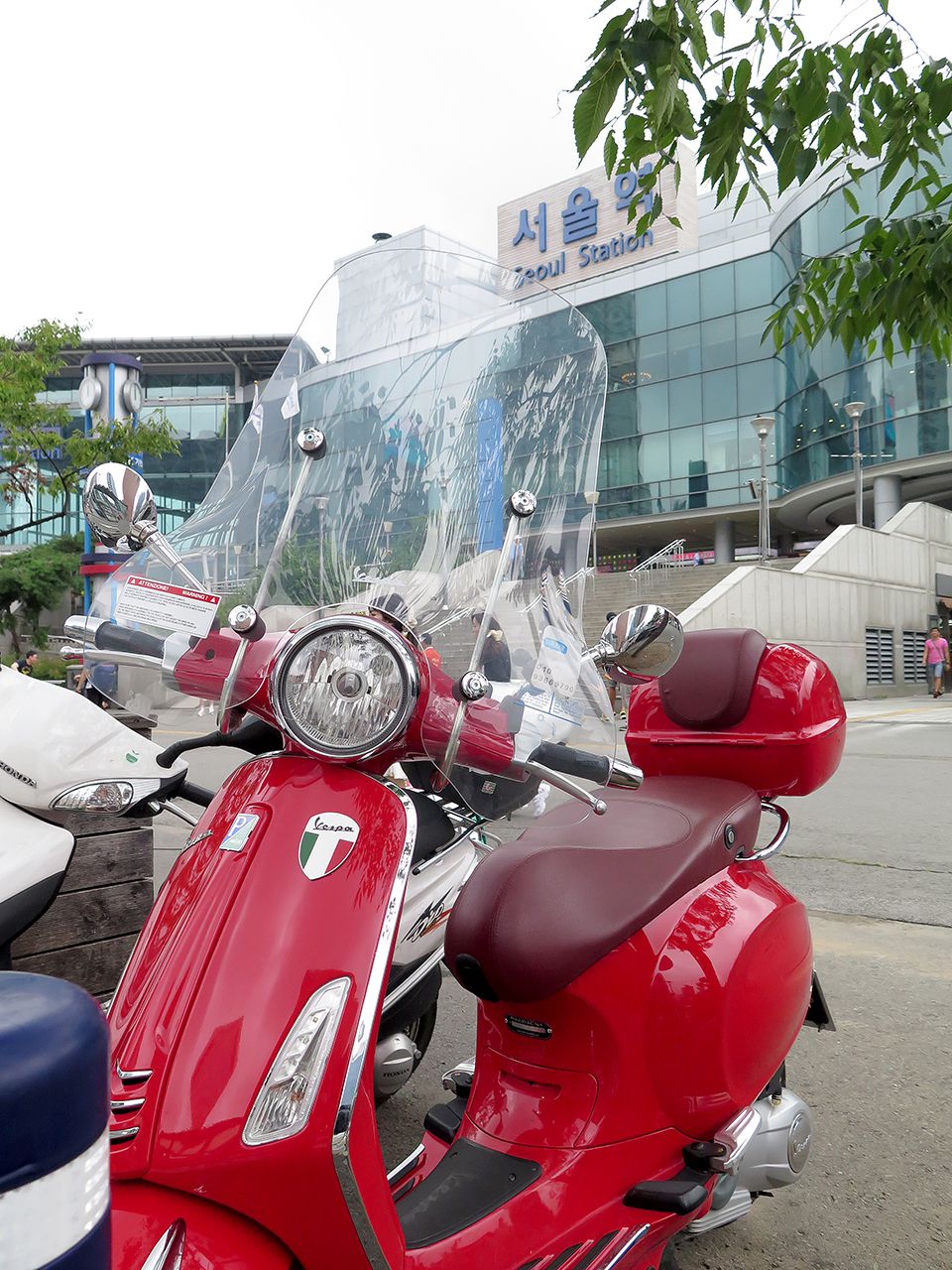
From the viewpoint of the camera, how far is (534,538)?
1.74 metres

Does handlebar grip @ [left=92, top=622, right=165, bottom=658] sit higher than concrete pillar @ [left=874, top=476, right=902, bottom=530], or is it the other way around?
concrete pillar @ [left=874, top=476, right=902, bottom=530]

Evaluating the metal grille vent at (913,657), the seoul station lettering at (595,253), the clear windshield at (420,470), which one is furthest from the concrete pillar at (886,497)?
the clear windshield at (420,470)

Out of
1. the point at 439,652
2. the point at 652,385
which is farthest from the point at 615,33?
the point at 652,385

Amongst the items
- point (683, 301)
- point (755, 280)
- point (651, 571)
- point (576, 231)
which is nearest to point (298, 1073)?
point (651, 571)

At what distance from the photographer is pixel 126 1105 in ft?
3.97

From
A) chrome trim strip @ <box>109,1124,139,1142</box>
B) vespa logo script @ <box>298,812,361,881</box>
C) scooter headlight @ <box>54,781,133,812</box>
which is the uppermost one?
vespa logo script @ <box>298,812,361,881</box>

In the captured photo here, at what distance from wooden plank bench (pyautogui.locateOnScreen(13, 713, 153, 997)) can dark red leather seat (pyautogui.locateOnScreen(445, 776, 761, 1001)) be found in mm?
1498

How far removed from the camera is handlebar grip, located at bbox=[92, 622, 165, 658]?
1.63 metres

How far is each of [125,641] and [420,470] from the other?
1.93 ft

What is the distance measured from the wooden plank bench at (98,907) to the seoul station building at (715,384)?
1035 inches

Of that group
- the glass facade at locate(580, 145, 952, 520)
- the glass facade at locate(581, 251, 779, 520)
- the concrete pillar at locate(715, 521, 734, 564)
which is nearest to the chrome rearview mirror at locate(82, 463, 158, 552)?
the glass facade at locate(580, 145, 952, 520)

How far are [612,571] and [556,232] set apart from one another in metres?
13.1

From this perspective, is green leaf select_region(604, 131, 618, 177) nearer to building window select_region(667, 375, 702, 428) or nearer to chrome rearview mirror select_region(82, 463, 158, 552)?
chrome rearview mirror select_region(82, 463, 158, 552)

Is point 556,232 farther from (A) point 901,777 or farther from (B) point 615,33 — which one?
(B) point 615,33
